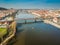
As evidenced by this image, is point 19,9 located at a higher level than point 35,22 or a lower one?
higher

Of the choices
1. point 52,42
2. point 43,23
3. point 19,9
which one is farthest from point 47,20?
point 52,42

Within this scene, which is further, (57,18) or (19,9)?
(57,18)

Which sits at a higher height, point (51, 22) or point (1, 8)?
point (1, 8)

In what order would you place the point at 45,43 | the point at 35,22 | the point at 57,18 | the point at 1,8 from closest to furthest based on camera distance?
the point at 45,43 → the point at 1,8 → the point at 57,18 → the point at 35,22

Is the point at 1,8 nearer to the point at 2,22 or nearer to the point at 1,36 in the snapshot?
the point at 2,22

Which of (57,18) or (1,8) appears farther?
(57,18)

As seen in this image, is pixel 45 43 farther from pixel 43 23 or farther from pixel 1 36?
pixel 43 23

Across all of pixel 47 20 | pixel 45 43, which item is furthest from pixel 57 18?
pixel 45 43

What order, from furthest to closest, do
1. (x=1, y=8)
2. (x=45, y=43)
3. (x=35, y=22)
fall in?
1. (x=35, y=22)
2. (x=1, y=8)
3. (x=45, y=43)

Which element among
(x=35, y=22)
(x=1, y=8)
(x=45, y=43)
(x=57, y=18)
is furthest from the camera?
(x=35, y=22)
